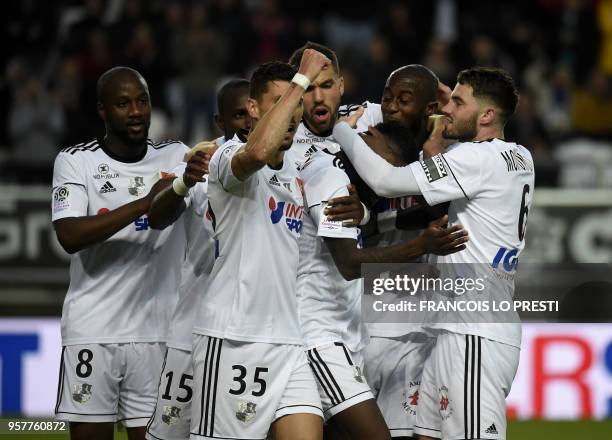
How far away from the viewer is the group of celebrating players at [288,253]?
19.2 feet

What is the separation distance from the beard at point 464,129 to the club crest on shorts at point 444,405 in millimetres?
1424

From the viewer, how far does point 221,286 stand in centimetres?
591

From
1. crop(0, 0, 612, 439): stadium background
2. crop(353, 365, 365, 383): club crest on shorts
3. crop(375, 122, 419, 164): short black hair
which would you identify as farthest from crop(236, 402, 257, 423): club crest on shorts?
crop(0, 0, 612, 439): stadium background

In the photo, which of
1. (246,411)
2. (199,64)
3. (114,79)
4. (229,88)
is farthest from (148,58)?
(246,411)

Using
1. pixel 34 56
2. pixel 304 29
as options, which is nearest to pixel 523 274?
pixel 304 29

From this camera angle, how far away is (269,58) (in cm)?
1552

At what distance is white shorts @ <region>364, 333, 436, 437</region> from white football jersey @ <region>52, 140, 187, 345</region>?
1.32 meters

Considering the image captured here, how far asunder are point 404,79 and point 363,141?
558 mm

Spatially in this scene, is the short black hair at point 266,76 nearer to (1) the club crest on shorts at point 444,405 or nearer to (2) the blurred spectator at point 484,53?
(1) the club crest on shorts at point 444,405

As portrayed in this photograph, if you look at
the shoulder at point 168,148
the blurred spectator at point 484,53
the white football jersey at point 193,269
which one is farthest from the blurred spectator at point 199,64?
the white football jersey at point 193,269

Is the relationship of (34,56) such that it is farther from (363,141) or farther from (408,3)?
(363,141)

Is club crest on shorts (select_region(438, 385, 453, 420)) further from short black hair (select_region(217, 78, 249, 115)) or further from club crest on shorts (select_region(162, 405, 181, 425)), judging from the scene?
short black hair (select_region(217, 78, 249, 115))

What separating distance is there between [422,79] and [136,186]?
1839 millimetres

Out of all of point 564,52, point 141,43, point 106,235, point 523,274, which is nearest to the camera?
point 106,235
